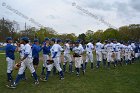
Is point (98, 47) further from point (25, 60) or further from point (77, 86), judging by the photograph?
point (25, 60)

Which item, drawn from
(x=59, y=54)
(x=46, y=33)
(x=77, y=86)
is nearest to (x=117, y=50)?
(x=59, y=54)

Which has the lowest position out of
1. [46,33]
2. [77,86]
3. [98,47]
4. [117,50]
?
[77,86]

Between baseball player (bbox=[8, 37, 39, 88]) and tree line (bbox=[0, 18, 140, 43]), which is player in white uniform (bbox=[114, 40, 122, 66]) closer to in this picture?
baseball player (bbox=[8, 37, 39, 88])

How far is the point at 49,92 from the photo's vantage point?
1187 cm

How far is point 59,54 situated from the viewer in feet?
50.2

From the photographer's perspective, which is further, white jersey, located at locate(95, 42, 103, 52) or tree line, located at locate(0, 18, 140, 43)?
tree line, located at locate(0, 18, 140, 43)

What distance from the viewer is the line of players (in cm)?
1318

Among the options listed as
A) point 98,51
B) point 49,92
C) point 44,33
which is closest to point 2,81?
point 49,92

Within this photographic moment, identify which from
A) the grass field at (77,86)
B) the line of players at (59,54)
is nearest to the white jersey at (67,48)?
the line of players at (59,54)

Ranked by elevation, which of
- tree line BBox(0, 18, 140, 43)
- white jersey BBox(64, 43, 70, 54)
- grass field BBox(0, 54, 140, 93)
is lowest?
grass field BBox(0, 54, 140, 93)

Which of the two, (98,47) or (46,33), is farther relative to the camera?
(46,33)

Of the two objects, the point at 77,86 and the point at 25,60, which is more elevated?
the point at 25,60

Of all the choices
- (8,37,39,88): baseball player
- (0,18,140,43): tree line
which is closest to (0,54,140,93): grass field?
(8,37,39,88): baseball player

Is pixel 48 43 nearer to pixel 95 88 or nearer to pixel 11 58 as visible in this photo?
pixel 11 58
